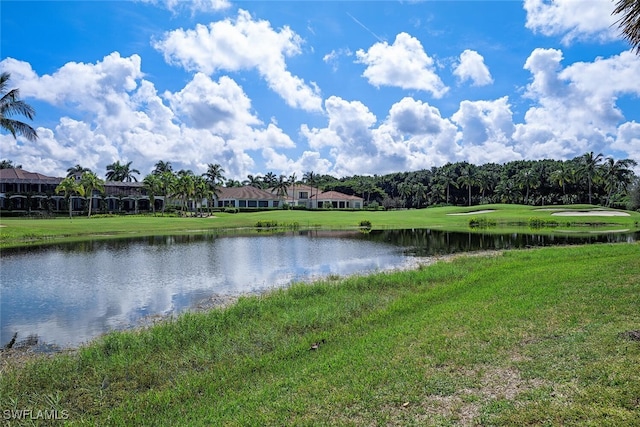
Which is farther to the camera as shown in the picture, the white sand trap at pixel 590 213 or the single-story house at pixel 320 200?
the single-story house at pixel 320 200

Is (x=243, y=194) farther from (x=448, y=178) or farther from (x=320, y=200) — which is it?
(x=448, y=178)

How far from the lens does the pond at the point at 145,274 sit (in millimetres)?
13320

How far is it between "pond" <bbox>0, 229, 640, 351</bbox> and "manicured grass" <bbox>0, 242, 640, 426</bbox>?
131 inches

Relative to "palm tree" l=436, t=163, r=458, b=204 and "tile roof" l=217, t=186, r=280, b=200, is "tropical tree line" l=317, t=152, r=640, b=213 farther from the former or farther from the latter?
"tile roof" l=217, t=186, r=280, b=200

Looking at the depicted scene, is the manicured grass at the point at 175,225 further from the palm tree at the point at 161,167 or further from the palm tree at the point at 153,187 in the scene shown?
the palm tree at the point at 161,167

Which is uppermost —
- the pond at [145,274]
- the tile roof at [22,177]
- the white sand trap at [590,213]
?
the tile roof at [22,177]

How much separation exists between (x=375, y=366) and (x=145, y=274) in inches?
666

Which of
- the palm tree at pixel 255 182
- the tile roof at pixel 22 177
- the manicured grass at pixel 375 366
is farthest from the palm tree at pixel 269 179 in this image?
the manicured grass at pixel 375 366

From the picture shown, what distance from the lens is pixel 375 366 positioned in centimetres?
724

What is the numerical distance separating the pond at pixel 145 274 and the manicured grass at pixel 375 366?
10.9 ft

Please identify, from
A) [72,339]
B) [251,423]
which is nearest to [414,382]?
[251,423]

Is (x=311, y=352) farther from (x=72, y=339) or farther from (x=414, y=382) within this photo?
(x=72, y=339)

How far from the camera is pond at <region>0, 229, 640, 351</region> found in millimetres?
13320

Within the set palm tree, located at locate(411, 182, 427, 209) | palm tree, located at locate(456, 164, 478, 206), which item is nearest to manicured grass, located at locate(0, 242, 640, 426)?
palm tree, located at locate(456, 164, 478, 206)
